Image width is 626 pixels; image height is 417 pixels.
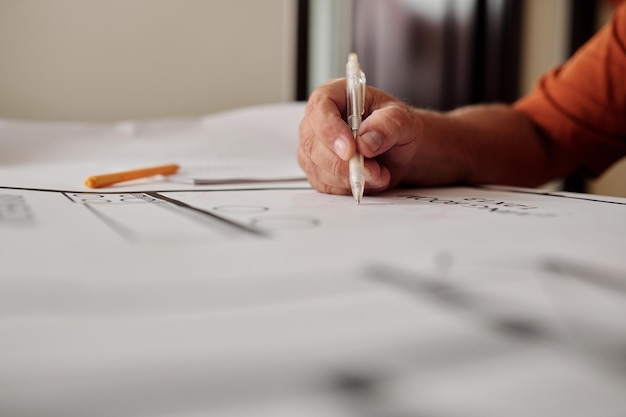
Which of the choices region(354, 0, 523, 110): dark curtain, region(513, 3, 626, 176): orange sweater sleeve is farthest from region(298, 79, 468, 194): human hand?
region(354, 0, 523, 110): dark curtain

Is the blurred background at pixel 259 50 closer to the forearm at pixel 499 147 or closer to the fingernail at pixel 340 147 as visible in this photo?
the forearm at pixel 499 147

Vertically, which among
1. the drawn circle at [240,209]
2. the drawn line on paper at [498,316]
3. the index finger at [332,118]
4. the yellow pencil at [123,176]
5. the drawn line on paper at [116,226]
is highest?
the index finger at [332,118]

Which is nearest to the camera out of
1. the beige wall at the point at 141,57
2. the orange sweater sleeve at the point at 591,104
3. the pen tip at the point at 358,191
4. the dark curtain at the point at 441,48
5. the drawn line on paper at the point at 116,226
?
the drawn line on paper at the point at 116,226

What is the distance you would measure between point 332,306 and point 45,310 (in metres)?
0.08

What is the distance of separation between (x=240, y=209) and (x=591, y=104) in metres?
0.60

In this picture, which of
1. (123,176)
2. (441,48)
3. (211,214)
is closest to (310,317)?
(211,214)

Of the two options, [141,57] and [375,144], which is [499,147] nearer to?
[375,144]

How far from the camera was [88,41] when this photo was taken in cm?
121

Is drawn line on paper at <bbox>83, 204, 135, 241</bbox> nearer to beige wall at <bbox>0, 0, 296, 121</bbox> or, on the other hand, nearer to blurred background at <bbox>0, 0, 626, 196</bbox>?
blurred background at <bbox>0, 0, 626, 196</bbox>

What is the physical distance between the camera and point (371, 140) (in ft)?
1.28

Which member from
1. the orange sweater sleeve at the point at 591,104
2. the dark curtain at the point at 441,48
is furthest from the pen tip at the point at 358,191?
the dark curtain at the point at 441,48

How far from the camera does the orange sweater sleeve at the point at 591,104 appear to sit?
2.46ft

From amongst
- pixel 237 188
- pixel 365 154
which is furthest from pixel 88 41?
pixel 365 154

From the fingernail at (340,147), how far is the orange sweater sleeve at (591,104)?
45 cm
